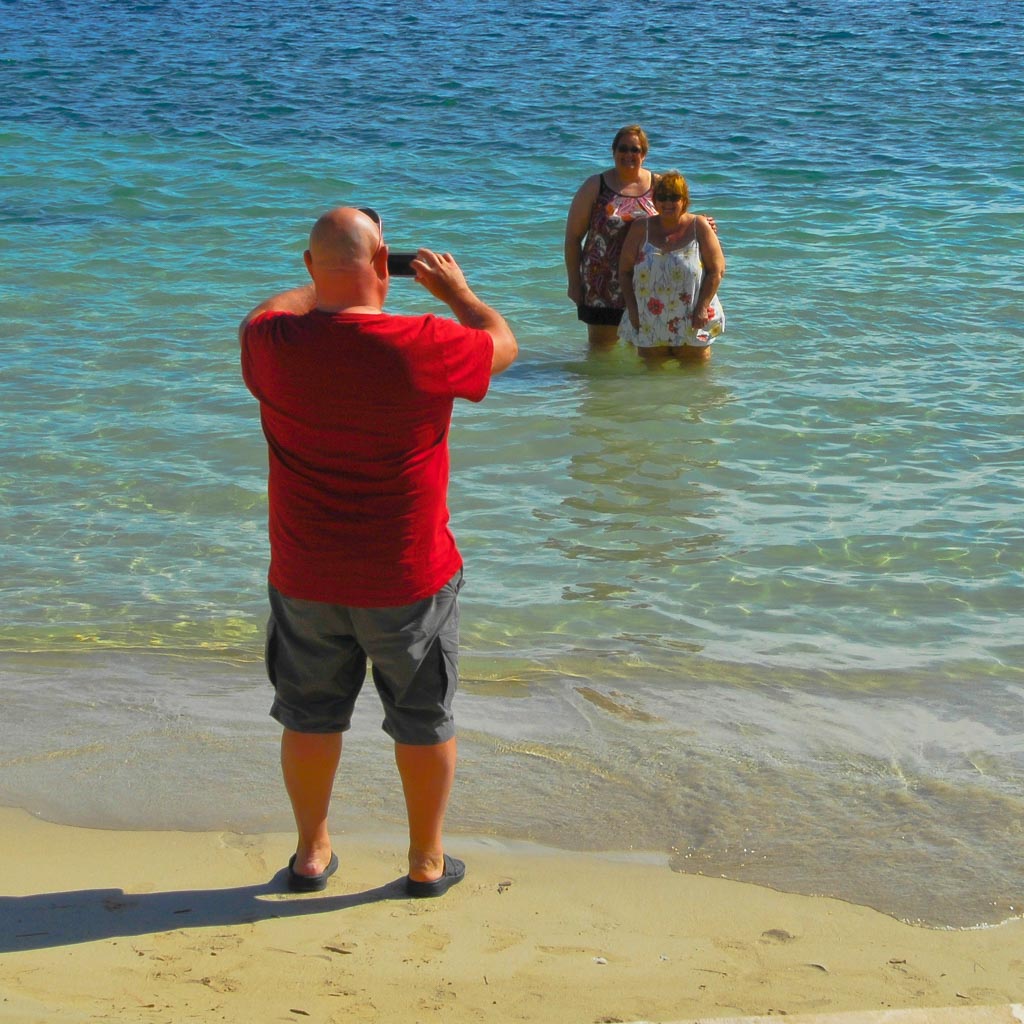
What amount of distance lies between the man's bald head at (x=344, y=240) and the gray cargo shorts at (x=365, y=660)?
74 centimetres

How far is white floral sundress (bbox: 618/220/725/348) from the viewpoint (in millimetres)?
7711

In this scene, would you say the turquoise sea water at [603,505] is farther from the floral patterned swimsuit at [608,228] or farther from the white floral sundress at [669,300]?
the floral patterned swimsuit at [608,228]

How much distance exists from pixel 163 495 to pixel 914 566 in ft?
11.1

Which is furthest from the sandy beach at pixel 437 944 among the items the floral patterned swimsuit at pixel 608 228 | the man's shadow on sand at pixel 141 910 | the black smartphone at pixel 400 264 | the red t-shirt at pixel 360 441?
the floral patterned swimsuit at pixel 608 228

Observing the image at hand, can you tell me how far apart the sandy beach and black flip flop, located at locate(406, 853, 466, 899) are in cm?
3

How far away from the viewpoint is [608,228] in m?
7.92

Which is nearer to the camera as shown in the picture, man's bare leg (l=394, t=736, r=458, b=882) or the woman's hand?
man's bare leg (l=394, t=736, r=458, b=882)

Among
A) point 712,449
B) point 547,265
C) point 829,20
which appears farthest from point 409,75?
point 712,449

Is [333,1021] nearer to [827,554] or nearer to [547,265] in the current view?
[827,554]

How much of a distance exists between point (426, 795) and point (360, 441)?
0.89m

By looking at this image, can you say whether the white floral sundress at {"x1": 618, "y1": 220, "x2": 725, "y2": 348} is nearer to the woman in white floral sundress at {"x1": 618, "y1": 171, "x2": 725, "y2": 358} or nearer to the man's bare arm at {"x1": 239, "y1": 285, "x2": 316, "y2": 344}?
the woman in white floral sundress at {"x1": 618, "y1": 171, "x2": 725, "y2": 358}

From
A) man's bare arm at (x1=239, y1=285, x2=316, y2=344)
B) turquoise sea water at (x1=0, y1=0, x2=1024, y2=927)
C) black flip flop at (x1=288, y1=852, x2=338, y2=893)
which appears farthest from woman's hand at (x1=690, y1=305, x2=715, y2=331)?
black flip flop at (x1=288, y1=852, x2=338, y2=893)

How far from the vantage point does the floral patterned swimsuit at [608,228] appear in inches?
311

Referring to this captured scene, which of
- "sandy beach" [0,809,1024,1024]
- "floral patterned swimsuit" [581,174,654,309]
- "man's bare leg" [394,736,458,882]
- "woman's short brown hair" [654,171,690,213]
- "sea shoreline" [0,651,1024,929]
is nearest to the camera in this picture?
"sandy beach" [0,809,1024,1024]
